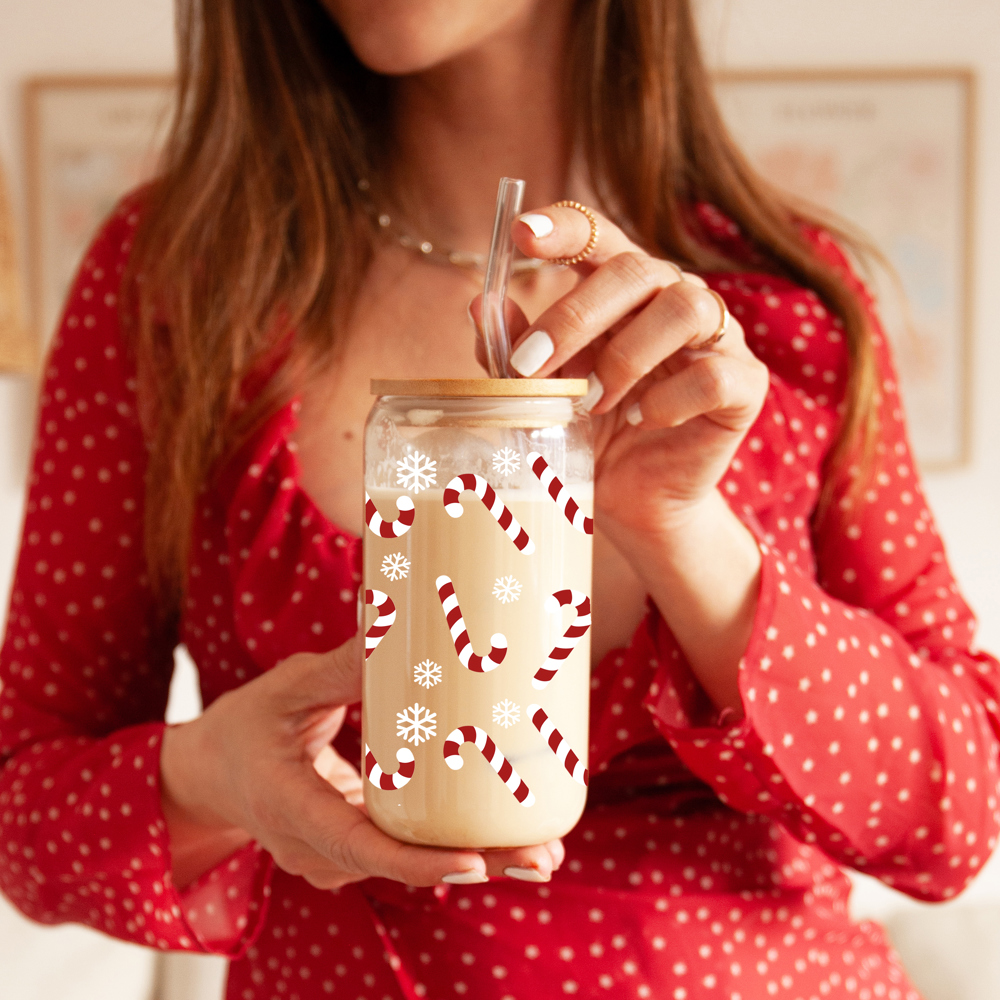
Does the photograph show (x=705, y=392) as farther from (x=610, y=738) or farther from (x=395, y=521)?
(x=610, y=738)

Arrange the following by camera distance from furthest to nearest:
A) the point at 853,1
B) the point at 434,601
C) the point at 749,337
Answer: the point at 853,1 < the point at 749,337 < the point at 434,601

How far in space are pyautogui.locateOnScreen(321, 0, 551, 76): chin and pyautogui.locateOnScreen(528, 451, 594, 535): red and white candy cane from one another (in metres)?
0.43

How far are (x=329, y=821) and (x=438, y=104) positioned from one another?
691 mm

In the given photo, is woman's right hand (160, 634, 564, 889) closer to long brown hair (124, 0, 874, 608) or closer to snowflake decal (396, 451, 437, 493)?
snowflake decal (396, 451, 437, 493)

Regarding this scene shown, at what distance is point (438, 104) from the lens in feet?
3.32

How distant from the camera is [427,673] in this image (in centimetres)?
54

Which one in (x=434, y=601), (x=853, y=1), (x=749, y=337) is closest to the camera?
(x=434, y=601)

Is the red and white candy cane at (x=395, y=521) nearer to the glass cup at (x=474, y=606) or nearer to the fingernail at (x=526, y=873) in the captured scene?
the glass cup at (x=474, y=606)

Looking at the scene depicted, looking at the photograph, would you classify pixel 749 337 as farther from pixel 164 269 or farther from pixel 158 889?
pixel 158 889

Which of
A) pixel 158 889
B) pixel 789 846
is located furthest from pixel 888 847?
pixel 158 889

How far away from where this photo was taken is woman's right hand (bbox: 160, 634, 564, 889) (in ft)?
1.82

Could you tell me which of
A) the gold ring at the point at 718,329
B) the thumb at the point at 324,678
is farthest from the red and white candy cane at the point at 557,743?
the gold ring at the point at 718,329

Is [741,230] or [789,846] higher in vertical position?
[741,230]

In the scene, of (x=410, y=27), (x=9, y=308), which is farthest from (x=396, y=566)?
(x=9, y=308)
